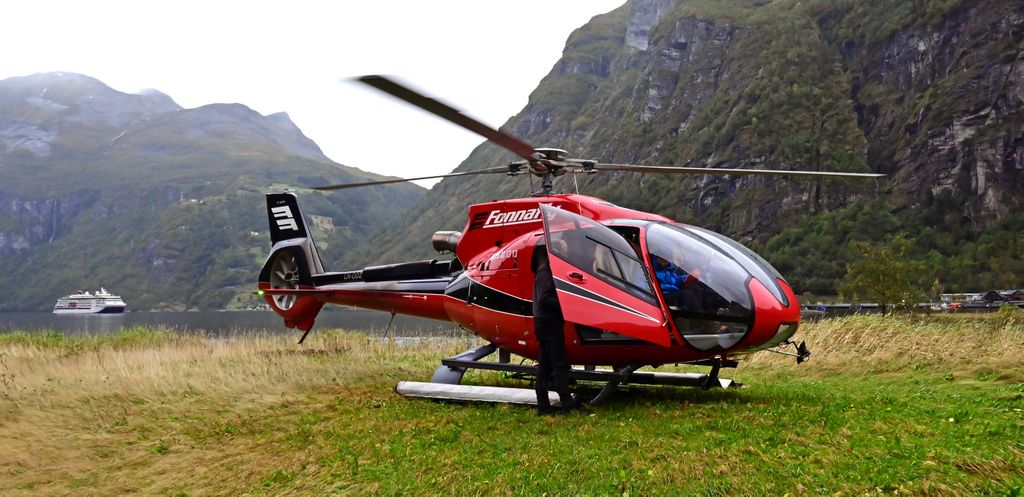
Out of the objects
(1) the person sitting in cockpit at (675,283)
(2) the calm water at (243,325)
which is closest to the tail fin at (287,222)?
(2) the calm water at (243,325)

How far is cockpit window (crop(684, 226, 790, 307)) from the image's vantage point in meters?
9.09

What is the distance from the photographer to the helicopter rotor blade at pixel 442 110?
25.1ft

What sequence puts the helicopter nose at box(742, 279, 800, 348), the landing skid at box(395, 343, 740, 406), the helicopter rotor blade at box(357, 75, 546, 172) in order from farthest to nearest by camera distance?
the landing skid at box(395, 343, 740, 406)
the helicopter nose at box(742, 279, 800, 348)
the helicopter rotor blade at box(357, 75, 546, 172)

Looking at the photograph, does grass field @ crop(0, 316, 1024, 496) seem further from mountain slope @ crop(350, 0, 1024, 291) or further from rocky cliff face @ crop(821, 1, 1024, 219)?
rocky cliff face @ crop(821, 1, 1024, 219)

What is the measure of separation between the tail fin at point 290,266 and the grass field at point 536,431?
2480 millimetres

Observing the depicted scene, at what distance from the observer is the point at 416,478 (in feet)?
23.3

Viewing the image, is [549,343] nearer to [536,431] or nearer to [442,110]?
[536,431]

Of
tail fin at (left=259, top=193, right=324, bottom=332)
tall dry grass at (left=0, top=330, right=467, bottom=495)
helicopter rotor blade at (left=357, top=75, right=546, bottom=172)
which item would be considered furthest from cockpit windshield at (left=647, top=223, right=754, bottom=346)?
tail fin at (left=259, top=193, right=324, bottom=332)

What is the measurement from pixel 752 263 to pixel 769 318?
0.87m

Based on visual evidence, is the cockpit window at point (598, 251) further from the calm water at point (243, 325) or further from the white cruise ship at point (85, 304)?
the white cruise ship at point (85, 304)

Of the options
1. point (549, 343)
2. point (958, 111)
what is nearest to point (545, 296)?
point (549, 343)

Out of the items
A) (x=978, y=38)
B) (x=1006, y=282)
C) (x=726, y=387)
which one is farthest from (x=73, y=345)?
(x=978, y=38)

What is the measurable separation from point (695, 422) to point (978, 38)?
152 metres

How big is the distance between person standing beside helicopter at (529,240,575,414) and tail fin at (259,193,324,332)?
8.77m
